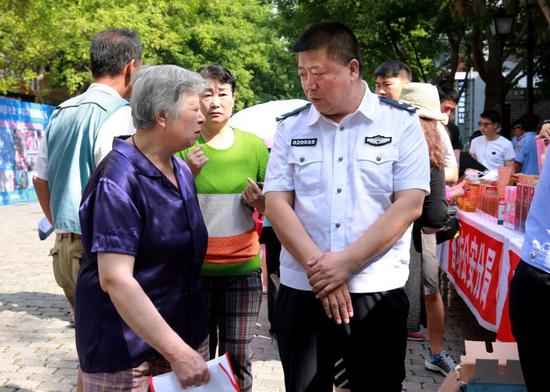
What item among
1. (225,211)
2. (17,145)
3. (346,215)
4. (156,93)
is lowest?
(17,145)

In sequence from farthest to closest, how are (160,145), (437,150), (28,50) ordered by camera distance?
(28,50)
(437,150)
(160,145)

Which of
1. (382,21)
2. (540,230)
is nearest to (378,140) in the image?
(540,230)

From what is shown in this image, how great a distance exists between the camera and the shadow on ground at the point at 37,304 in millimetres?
6859

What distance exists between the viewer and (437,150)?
4.23 metres

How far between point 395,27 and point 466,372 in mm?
18334

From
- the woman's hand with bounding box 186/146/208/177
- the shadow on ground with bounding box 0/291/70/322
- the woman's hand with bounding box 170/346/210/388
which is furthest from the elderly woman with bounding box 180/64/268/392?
the shadow on ground with bounding box 0/291/70/322

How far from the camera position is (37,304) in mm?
7277

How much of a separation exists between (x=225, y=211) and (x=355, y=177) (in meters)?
0.94

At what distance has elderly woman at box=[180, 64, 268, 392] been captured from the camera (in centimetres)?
337

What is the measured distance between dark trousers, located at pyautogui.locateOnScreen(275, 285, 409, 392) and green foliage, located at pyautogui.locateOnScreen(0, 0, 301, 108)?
1210cm

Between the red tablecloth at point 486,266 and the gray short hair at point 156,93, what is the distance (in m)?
2.66

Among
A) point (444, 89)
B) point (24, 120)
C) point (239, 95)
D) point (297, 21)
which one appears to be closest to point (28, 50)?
point (24, 120)

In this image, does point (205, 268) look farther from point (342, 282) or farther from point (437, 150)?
point (437, 150)

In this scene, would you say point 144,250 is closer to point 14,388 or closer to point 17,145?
point 14,388
